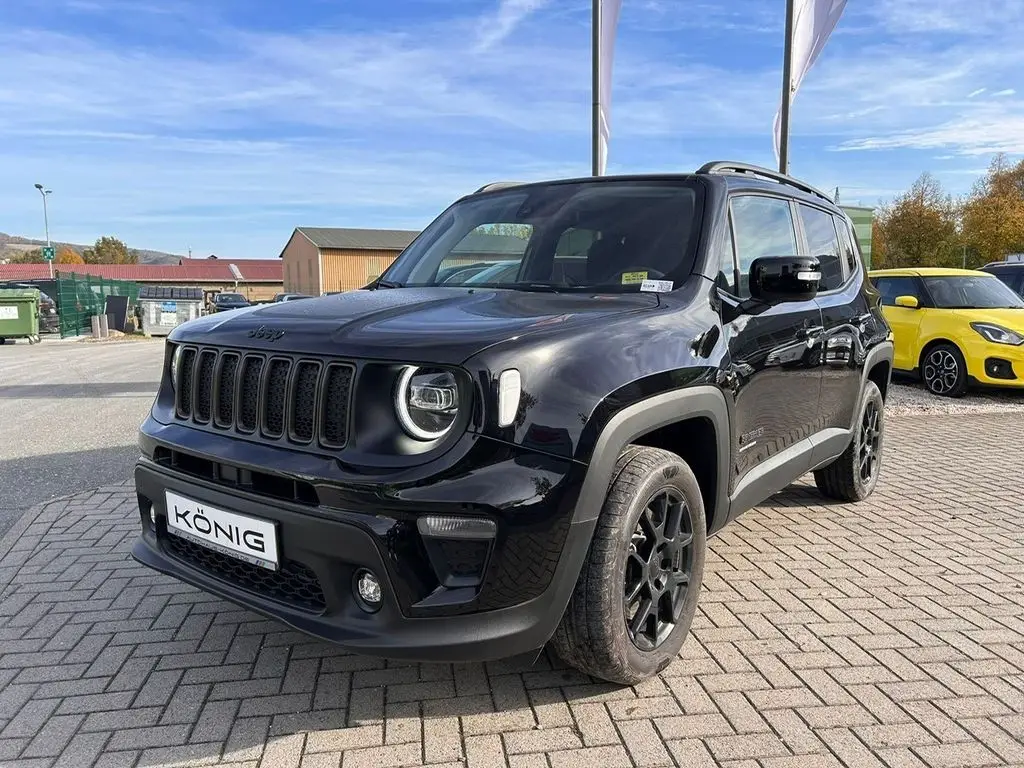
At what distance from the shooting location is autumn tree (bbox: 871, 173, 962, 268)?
135ft

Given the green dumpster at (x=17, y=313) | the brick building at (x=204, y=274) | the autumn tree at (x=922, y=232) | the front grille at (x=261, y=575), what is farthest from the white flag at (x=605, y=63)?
the brick building at (x=204, y=274)

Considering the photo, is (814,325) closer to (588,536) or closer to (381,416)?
(588,536)

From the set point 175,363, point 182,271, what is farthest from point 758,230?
point 182,271

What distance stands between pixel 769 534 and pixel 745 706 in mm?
1996

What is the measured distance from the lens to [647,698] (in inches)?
105

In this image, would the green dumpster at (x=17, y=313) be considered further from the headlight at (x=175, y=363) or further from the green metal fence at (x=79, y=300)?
the headlight at (x=175, y=363)

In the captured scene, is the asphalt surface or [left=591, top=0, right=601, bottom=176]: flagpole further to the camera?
[left=591, top=0, right=601, bottom=176]: flagpole

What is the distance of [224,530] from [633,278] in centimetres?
181

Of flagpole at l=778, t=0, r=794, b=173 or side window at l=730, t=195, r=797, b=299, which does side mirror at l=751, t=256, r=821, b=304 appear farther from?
flagpole at l=778, t=0, r=794, b=173

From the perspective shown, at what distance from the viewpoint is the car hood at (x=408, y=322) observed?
2.28 m

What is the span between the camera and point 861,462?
505 cm

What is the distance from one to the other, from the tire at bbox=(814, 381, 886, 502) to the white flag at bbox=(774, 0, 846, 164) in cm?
573

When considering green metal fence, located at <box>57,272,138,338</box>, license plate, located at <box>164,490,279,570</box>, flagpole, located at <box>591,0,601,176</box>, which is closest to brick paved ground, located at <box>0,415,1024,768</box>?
license plate, located at <box>164,490,279,570</box>

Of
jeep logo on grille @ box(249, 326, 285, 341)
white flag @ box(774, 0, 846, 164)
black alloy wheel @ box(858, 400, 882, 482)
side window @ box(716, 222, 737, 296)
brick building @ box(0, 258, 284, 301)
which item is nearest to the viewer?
jeep logo on grille @ box(249, 326, 285, 341)
